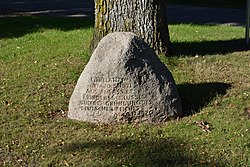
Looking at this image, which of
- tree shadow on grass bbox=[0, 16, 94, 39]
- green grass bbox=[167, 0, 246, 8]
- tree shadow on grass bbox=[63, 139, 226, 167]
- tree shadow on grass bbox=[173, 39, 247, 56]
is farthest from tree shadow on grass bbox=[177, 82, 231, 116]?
green grass bbox=[167, 0, 246, 8]

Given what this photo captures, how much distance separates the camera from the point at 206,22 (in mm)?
14258

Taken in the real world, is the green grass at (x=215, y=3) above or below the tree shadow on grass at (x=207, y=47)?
below

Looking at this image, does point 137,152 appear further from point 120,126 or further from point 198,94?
point 198,94

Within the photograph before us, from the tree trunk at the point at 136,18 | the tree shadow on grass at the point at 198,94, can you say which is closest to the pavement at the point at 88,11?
the tree trunk at the point at 136,18

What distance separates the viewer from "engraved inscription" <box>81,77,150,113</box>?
5.66 metres

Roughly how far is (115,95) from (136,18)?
2522mm

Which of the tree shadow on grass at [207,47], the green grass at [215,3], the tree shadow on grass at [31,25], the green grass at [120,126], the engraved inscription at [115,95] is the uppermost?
the engraved inscription at [115,95]

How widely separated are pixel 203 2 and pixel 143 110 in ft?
49.1

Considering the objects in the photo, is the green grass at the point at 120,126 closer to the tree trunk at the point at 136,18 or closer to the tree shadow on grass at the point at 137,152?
the tree shadow on grass at the point at 137,152

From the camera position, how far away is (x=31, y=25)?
12.5 m

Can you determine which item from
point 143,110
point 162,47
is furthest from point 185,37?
point 143,110

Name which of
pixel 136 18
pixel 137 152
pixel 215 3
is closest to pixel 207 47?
pixel 136 18

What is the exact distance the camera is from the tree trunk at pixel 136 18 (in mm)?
7906

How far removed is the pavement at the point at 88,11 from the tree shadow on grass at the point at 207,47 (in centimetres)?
431
